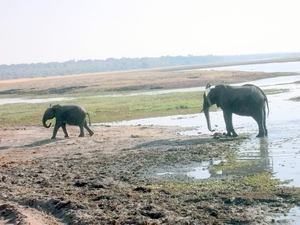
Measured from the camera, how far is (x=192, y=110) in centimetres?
3278

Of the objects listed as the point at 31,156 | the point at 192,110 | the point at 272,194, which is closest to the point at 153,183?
the point at 272,194

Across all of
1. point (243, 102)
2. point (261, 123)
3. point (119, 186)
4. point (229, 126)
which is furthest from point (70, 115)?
point (119, 186)

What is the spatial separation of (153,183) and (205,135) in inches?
326

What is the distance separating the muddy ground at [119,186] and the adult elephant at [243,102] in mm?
1296

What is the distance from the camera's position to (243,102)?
20.9 metres

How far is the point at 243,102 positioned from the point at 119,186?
914cm

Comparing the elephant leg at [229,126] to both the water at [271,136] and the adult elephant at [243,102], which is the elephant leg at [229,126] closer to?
the adult elephant at [243,102]

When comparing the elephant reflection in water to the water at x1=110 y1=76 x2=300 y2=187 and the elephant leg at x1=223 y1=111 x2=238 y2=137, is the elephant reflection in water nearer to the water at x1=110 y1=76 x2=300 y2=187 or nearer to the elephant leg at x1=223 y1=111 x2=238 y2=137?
the water at x1=110 y1=76 x2=300 y2=187

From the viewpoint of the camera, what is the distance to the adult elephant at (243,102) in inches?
803

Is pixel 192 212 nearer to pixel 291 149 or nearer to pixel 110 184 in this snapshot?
pixel 110 184

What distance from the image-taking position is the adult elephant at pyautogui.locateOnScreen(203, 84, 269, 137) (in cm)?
2041

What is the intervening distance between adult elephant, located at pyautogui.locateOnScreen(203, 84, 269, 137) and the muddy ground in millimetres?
1296

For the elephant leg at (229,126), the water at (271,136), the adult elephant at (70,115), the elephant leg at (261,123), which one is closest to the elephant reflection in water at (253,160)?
the water at (271,136)

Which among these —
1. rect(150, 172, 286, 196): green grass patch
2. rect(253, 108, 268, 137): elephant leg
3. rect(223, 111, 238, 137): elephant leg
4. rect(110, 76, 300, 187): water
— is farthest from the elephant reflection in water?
rect(223, 111, 238, 137): elephant leg
